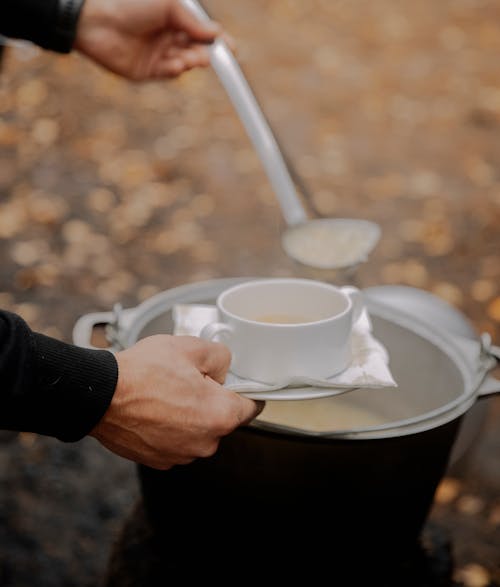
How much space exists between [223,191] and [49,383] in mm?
3191

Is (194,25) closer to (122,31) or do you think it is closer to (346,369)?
(122,31)

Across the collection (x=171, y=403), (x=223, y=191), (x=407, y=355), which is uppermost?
(x=171, y=403)

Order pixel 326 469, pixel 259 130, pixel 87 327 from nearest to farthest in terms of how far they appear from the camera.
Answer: pixel 326 469 < pixel 87 327 < pixel 259 130

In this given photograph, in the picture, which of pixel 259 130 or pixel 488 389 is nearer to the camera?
pixel 488 389

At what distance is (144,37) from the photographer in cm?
229

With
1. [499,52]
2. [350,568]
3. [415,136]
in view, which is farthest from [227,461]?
[499,52]

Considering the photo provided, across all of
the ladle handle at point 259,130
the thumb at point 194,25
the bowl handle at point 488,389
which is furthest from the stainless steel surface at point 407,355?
the thumb at point 194,25

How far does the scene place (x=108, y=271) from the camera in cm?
371

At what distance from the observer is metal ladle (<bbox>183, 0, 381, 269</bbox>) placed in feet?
6.55

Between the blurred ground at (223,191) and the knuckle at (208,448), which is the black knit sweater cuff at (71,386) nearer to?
the knuckle at (208,448)

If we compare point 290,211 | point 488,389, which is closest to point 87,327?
point 290,211

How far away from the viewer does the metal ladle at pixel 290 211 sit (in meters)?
2.00

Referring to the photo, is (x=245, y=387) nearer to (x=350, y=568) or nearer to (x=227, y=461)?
(x=227, y=461)

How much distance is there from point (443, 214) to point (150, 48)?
228 centimetres
